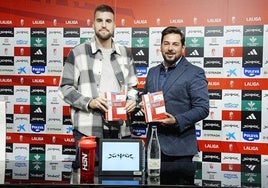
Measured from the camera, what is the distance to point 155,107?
256 cm

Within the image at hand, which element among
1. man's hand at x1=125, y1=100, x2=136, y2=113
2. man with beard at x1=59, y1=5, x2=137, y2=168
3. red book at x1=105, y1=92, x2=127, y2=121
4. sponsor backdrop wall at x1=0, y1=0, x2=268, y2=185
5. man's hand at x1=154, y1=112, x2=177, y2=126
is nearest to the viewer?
man's hand at x1=154, y1=112, x2=177, y2=126

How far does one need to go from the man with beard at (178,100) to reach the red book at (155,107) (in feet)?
0.12

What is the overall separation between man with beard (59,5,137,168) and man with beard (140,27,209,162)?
1.25 ft

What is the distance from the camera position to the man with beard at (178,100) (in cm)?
263

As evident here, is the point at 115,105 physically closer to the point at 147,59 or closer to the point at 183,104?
the point at 183,104

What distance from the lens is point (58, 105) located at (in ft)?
13.7

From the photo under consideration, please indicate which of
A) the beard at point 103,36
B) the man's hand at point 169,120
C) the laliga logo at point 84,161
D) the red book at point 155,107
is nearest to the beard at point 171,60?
the red book at point 155,107

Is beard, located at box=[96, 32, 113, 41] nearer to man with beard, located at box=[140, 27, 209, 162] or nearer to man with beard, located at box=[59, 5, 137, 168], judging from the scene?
man with beard, located at box=[59, 5, 137, 168]

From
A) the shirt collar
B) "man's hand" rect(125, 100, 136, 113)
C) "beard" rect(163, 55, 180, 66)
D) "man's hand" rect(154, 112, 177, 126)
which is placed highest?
the shirt collar

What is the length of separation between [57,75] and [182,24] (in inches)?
54.1

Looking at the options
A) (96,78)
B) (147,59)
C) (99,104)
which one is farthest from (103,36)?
(147,59)

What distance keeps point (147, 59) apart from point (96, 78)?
3.62 feet

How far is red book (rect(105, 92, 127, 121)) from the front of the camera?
8.81 ft

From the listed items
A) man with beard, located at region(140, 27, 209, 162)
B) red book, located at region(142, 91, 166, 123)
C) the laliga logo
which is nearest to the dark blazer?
man with beard, located at region(140, 27, 209, 162)
